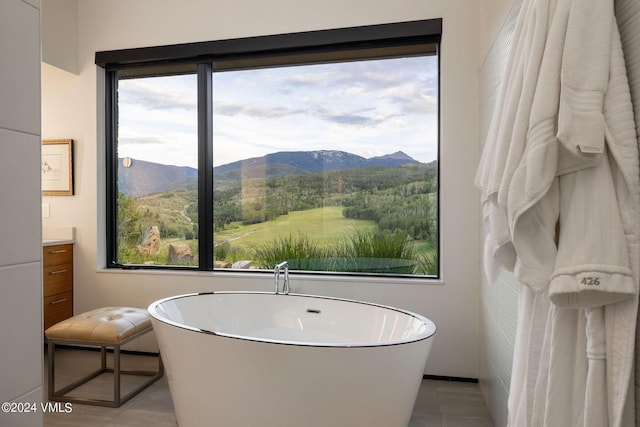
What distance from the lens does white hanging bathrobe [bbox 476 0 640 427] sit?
2.55 feet

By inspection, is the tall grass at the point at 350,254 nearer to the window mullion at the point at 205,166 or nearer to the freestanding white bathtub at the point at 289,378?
the window mullion at the point at 205,166

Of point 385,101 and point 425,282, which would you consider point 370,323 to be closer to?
point 425,282

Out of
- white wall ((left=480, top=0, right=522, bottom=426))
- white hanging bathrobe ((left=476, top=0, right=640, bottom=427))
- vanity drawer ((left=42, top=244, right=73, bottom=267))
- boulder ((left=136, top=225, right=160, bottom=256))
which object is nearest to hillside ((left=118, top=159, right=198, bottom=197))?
boulder ((left=136, top=225, right=160, bottom=256))

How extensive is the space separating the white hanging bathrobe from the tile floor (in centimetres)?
153

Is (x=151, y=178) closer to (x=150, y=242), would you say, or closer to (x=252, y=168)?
(x=150, y=242)

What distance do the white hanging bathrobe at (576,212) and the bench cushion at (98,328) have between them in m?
2.34

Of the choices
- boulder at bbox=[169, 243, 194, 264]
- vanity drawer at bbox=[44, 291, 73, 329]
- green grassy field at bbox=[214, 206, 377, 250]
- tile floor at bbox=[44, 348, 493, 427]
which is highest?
green grassy field at bbox=[214, 206, 377, 250]

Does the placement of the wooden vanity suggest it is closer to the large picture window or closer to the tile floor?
the large picture window

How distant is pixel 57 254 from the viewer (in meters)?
3.34

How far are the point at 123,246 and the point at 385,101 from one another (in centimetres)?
251

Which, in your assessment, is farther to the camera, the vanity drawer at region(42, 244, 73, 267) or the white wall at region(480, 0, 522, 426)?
the vanity drawer at region(42, 244, 73, 267)

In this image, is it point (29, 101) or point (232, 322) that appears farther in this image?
point (232, 322)

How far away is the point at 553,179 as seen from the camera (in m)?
0.87

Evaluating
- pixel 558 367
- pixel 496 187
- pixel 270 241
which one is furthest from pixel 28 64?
pixel 270 241
